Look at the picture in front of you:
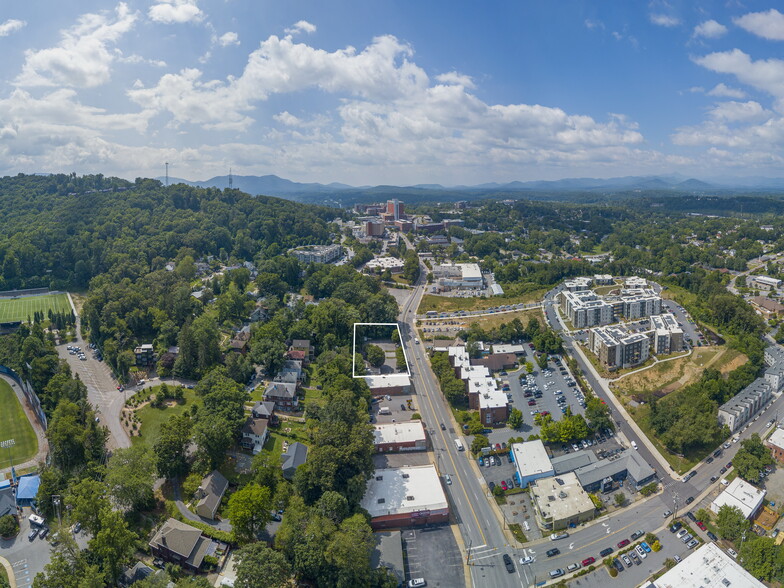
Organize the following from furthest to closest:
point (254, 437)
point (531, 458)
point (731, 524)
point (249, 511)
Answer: point (254, 437)
point (531, 458)
point (731, 524)
point (249, 511)

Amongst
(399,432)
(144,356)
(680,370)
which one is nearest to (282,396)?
(399,432)

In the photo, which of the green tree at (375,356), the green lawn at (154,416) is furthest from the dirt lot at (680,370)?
the green lawn at (154,416)

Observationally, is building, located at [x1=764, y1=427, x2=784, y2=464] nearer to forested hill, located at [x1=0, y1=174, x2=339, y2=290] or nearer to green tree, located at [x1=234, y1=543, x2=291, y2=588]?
green tree, located at [x1=234, y1=543, x2=291, y2=588]

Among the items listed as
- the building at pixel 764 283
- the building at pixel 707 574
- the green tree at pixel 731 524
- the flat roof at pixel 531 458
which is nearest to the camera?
the building at pixel 707 574

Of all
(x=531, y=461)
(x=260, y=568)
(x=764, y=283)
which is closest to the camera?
(x=260, y=568)

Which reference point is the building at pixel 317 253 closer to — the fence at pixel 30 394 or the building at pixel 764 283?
the fence at pixel 30 394

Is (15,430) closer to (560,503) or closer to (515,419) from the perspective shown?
(515,419)
